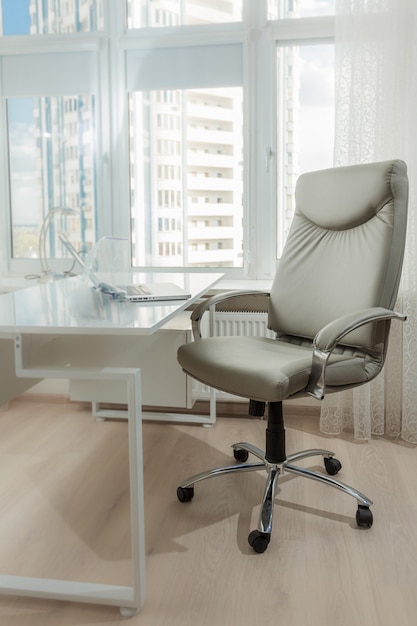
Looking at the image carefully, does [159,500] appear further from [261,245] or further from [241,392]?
[261,245]

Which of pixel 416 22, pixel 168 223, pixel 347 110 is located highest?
pixel 416 22

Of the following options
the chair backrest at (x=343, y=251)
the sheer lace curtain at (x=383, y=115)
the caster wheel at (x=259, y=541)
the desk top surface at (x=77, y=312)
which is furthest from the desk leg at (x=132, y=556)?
the sheer lace curtain at (x=383, y=115)

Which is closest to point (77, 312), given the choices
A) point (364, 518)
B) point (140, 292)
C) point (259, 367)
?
point (140, 292)

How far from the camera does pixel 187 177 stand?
3170 mm

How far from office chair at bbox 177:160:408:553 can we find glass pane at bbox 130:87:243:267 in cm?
87

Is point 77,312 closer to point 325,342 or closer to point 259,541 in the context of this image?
point 325,342

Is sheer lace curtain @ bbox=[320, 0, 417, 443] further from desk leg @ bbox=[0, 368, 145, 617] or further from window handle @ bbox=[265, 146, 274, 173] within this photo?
desk leg @ bbox=[0, 368, 145, 617]

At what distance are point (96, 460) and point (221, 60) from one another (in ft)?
6.67

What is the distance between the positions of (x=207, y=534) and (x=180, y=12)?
254 centimetres

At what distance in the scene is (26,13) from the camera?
3.22 meters

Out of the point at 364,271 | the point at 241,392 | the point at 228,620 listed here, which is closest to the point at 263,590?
the point at 228,620

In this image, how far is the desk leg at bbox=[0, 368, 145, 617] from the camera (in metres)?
1.40

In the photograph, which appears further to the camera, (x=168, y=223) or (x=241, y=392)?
(x=168, y=223)

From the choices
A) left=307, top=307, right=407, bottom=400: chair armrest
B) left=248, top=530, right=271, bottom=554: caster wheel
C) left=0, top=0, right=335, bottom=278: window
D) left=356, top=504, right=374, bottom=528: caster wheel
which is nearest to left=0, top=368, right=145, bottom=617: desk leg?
left=248, top=530, right=271, bottom=554: caster wheel
